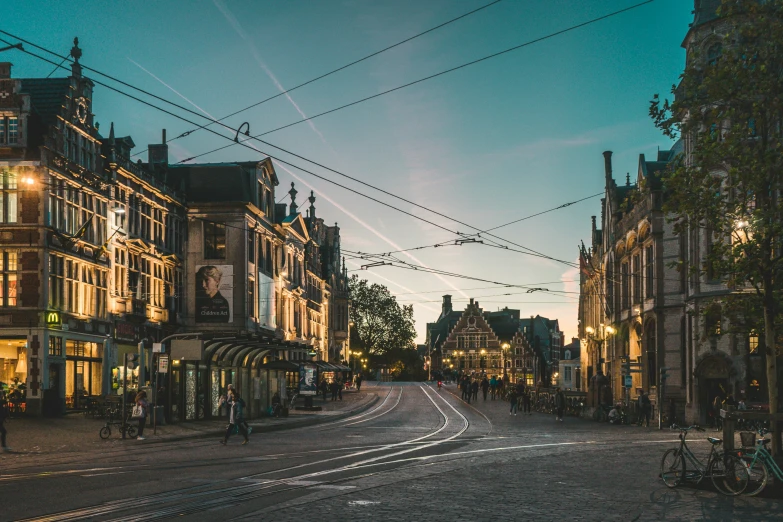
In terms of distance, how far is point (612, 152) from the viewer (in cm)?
6350

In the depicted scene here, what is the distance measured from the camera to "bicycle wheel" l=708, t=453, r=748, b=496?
15.1 meters

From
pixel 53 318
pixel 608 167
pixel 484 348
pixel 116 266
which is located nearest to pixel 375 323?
pixel 484 348

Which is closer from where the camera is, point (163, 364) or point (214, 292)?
point (163, 364)

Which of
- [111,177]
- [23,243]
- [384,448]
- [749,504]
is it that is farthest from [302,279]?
[749,504]

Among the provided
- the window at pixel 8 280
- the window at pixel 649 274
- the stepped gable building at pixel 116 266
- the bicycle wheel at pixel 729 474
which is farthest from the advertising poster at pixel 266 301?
the bicycle wheel at pixel 729 474

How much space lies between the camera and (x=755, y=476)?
15.2 meters

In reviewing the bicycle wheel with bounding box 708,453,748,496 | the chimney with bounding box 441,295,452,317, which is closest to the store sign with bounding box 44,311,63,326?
the bicycle wheel with bounding box 708,453,748,496

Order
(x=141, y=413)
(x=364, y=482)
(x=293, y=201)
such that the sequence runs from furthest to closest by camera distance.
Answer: (x=293, y=201)
(x=141, y=413)
(x=364, y=482)

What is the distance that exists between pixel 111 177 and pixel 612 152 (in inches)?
1368

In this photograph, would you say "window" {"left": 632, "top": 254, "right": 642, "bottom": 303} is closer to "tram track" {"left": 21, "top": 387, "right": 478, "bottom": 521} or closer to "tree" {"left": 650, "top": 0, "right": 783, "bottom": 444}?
"tram track" {"left": 21, "top": 387, "right": 478, "bottom": 521}

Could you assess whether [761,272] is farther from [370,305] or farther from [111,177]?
[370,305]

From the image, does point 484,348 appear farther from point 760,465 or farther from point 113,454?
point 760,465

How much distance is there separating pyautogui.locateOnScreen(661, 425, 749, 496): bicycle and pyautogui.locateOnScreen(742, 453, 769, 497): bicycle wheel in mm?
95

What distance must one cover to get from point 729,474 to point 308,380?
122ft
